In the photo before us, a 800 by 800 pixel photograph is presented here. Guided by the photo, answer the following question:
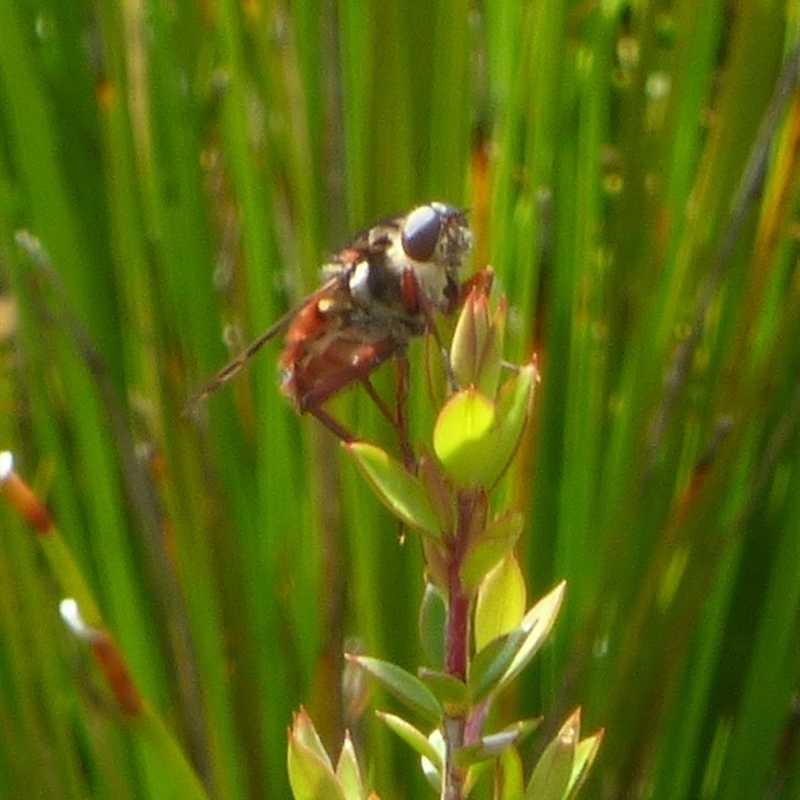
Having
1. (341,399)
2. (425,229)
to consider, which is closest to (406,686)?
(425,229)

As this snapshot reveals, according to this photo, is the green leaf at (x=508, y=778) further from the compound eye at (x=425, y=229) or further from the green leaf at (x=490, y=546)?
the compound eye at (x=425, y=229)

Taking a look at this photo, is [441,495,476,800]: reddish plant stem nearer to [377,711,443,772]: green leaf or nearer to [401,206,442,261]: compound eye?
[377,711,443,772]: green leaf

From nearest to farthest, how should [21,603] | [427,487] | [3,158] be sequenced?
[427,487], [21,603], [3,158]

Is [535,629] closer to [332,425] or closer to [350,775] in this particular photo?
[350,775]

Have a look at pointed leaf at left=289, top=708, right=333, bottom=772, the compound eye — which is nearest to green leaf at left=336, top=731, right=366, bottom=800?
pointed leaf at left=289, top=708, right=333, bottom=772

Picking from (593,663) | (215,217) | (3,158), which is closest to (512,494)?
(593,663)

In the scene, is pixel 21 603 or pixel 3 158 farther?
pixel 3 158

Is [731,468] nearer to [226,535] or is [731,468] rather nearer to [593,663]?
[593,663]
